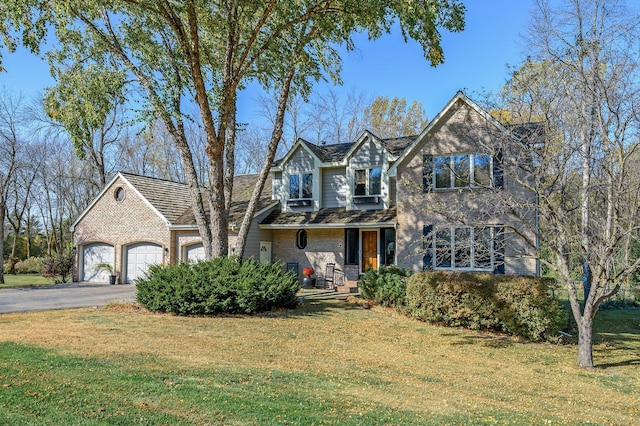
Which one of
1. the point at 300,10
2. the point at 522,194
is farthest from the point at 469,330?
the point at 300,10

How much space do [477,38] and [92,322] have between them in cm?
1456

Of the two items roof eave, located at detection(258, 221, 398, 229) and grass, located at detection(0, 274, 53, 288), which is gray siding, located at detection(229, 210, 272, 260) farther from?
grass, located at detection(0, 274, 53, 288)

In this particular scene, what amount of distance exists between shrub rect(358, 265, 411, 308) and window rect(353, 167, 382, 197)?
14.5 feet

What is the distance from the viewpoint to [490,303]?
13.0 meters

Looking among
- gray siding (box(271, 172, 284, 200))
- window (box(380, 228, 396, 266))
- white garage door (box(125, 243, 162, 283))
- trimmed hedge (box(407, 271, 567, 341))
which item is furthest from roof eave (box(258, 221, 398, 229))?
white garage door (box(125, 243, 162, 283))

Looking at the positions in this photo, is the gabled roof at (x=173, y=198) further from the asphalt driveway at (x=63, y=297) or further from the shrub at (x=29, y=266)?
the shrub at (x=29, y=266)

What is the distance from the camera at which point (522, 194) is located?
16.2 meters

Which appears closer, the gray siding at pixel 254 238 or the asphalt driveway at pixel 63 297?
the asphalt driveway at pixel 63 297

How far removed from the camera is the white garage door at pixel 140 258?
2328 cm

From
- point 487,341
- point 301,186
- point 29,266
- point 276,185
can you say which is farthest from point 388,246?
point 29,266

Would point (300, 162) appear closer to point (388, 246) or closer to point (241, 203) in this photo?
point (241, 203)

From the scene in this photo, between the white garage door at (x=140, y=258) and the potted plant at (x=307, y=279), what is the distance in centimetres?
758

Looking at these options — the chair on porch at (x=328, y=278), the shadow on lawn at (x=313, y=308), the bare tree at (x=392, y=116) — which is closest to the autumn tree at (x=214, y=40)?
the shadow on lawn at (x=313, y=308)

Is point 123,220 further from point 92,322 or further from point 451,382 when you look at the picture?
point 451,382
